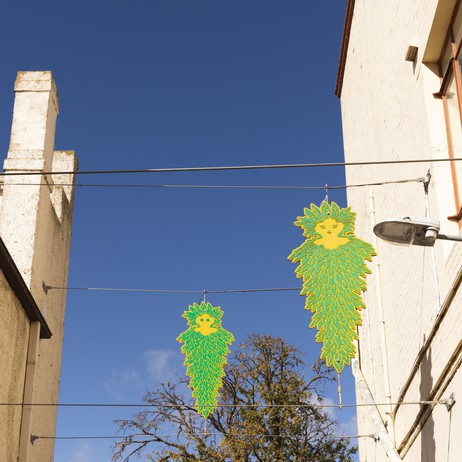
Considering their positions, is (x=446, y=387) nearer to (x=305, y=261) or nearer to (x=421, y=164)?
(x=305, y=261)

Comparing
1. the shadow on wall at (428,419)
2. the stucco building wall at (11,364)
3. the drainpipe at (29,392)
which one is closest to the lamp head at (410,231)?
the shadow on wall at (428,419)

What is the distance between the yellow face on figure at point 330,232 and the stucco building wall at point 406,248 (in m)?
0.96

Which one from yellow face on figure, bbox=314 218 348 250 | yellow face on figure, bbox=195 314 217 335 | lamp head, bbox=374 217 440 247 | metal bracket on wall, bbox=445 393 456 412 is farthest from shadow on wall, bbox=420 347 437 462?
yellow face on figure, bbox=195 314 217 335

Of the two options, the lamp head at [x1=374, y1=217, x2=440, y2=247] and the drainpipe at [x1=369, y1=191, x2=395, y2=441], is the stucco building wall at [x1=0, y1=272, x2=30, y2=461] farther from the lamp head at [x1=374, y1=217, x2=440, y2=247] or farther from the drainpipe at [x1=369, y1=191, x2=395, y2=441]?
the lamp head at [x1=374, y1=217, x2=440, y2=247]

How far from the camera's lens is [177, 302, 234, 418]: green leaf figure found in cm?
1055

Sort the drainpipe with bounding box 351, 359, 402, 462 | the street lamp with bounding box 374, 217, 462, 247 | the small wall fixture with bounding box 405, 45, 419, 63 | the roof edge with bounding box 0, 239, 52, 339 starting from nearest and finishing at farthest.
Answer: the street lamp with bounding box 374, 217, 462, 247
the drainpipe with bounding box 351, 359, 402, 462
the small wall fixture with bounding box 405, 45, 419, 63
the roof edge with bounding box 0, 239, 52, 339

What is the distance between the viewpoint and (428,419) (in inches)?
370

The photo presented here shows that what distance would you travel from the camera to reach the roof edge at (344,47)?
52.3 ft

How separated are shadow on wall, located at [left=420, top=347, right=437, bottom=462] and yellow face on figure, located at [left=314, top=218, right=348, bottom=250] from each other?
4.95 ft

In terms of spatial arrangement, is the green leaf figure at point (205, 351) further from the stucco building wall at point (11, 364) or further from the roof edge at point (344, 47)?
the roof edge at point (344, 47)

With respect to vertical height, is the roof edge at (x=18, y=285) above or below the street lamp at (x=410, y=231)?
above

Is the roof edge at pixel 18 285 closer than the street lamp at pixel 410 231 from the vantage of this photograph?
No

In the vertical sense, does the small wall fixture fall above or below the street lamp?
above

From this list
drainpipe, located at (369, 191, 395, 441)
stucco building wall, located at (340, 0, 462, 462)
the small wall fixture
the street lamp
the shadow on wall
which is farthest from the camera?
drainpipe, located at (369, 191, 395, 441)
